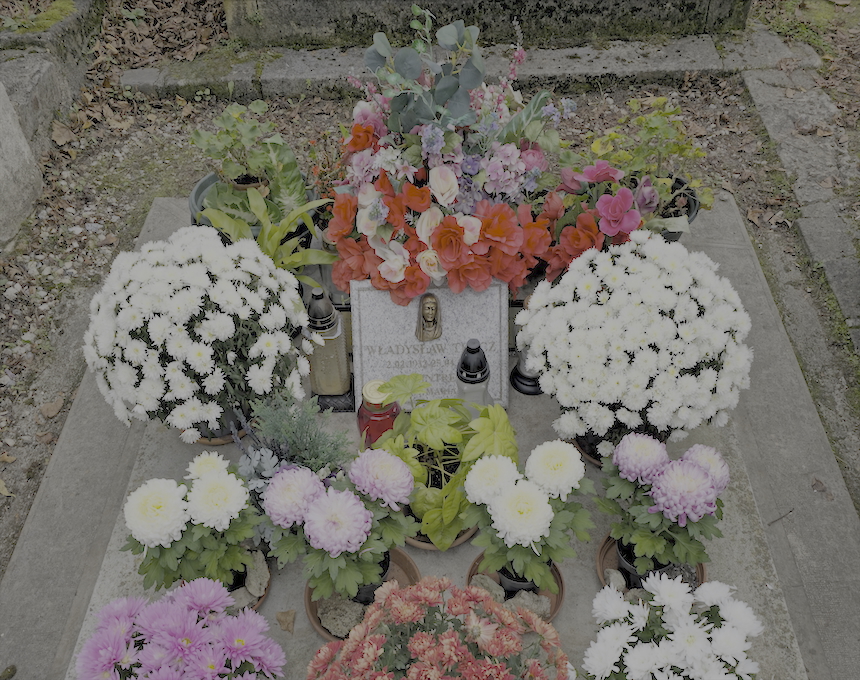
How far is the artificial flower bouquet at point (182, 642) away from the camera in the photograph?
165 centimetres

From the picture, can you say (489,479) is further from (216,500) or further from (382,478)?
(216,500)

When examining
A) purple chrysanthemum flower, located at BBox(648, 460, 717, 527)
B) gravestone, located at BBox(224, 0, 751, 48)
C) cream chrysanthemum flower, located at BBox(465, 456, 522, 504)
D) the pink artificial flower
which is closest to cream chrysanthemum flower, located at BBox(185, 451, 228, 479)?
cream chrysanthemum flower, located at BBox(465, 456, 522, 504)

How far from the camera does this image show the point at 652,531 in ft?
6.62

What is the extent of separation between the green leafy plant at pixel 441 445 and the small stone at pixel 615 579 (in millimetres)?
457

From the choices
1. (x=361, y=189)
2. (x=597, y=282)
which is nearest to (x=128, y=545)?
(x=361, y=189)

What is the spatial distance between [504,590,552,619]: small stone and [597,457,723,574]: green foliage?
29cm

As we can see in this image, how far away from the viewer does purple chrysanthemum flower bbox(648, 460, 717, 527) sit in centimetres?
190

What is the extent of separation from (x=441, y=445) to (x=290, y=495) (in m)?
0.48

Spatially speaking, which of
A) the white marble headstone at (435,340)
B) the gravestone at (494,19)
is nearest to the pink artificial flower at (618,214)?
the white marble headstone at (435,340)

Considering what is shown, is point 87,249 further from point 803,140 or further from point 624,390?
point 803,140

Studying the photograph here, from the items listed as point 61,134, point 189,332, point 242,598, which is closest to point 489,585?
point 242,598

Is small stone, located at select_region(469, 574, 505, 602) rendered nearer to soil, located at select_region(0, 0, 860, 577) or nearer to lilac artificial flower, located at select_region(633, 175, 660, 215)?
lilac artificial flower, located at select_region(633, 175, 660, 215)

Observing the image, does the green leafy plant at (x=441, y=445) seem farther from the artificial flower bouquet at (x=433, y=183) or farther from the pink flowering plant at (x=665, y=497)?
the artificial flower bouquet at (x=433, y=183)

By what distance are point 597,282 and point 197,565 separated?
1464 mm
